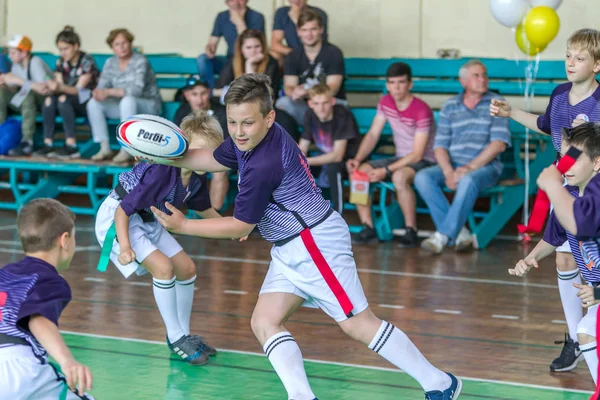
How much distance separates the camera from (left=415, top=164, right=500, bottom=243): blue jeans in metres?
9.01

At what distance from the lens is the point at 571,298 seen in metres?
5.26

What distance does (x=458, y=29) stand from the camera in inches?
450

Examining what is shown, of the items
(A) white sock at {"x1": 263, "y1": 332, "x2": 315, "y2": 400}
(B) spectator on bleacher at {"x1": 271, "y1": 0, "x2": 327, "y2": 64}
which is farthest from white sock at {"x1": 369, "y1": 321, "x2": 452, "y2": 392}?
(B) spectator on bleacher at {"x1": 271, "y1": 0, "x2": 327, "y2": 64}

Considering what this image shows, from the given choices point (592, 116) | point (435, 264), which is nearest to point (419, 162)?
point (435, 264)

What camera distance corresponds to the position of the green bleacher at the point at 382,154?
9.59m

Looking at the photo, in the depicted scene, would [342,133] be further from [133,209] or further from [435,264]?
[133,209]

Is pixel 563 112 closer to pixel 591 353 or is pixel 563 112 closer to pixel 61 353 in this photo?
pixel 591 353

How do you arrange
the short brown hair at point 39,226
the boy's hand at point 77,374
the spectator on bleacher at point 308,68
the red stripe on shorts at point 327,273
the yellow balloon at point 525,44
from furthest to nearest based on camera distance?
the spectator on bleacher at point 308,68 → the yellow balloon at point 525,44 → the red stripe on shorts at point 327,273 → the short brown hair at point 39,226 → the boy's hand at point 77,374

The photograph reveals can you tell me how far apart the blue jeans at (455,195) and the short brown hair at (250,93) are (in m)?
5.10

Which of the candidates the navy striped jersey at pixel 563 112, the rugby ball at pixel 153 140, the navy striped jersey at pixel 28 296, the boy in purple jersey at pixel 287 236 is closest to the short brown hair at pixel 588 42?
the navy striped jersey at pixel 563 112

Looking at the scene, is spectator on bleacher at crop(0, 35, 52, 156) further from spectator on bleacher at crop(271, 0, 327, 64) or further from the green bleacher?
spectator on bleacher at crop(271, 0, 327, 64)

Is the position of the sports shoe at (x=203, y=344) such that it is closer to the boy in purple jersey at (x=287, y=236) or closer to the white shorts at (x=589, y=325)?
the boy in purple jersey at (x=287, y=236)

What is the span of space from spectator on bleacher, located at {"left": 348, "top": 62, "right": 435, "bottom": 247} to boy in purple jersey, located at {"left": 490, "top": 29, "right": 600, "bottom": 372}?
4035mm

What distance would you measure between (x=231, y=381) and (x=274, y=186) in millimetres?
1366
